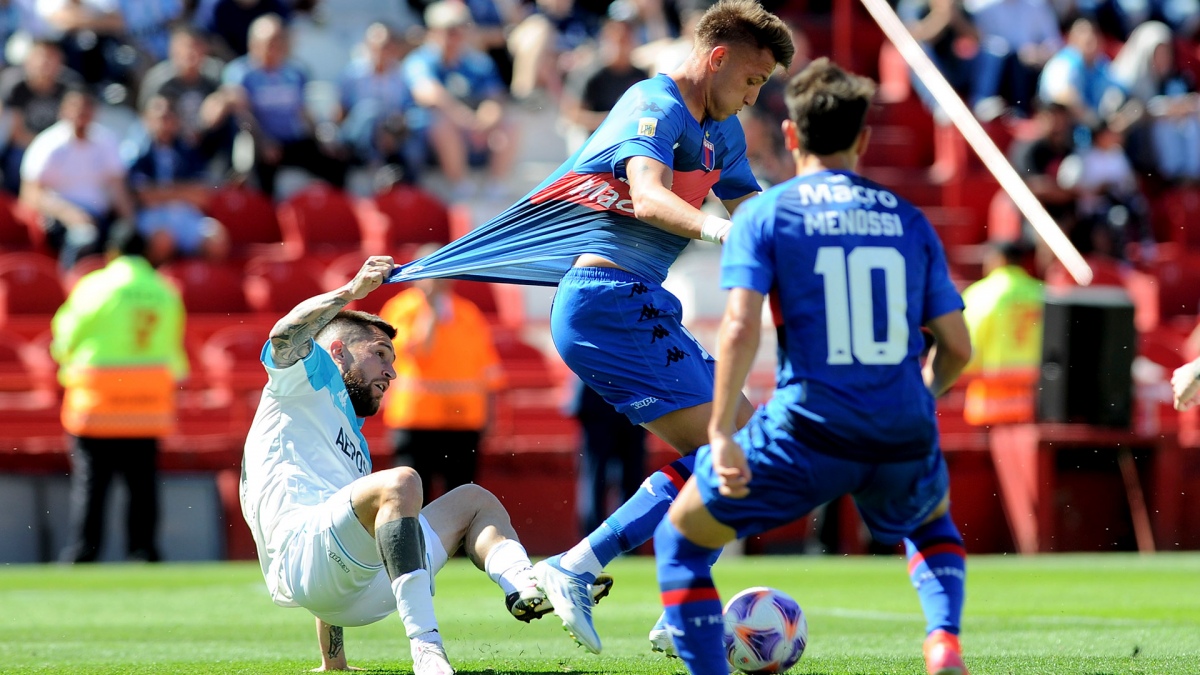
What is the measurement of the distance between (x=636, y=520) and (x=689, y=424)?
0.42m

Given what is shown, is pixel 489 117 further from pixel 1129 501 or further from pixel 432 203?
pixel 1129 501

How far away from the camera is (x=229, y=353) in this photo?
14.2 m

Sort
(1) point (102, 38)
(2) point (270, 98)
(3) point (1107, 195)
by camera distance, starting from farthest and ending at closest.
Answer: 1. (3) point (1107, 195)
2. (1) point (102, 38)
3. (2) point (270, 98)

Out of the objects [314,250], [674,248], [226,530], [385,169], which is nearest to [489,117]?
[385,169]

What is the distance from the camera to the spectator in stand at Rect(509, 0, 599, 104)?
1756cm

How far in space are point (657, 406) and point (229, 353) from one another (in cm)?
862

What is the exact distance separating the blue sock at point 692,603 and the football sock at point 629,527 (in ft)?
3.85

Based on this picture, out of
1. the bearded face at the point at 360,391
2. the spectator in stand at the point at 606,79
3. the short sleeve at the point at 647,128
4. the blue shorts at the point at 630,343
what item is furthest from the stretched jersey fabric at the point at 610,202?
the spectator in stand at the point at 606,79

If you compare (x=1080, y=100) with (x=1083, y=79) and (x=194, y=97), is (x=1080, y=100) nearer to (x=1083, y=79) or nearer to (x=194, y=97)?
(x=1083, y=79)

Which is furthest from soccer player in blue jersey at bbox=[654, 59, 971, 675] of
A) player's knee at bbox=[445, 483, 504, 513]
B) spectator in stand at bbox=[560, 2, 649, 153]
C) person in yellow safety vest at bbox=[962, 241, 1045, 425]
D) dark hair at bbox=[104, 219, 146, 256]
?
spectator in stand at bbox=[560, 2, 649, 153]

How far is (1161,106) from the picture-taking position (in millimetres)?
18719

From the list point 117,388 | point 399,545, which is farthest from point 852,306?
point 117,388

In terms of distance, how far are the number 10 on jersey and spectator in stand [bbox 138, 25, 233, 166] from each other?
11898mm

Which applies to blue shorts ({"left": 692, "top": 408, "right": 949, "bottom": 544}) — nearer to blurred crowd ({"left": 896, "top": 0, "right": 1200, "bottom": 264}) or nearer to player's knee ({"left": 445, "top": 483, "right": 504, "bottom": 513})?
player's knee ({"left": 445, "top": 483, "right": 504, "bottom": 513})
